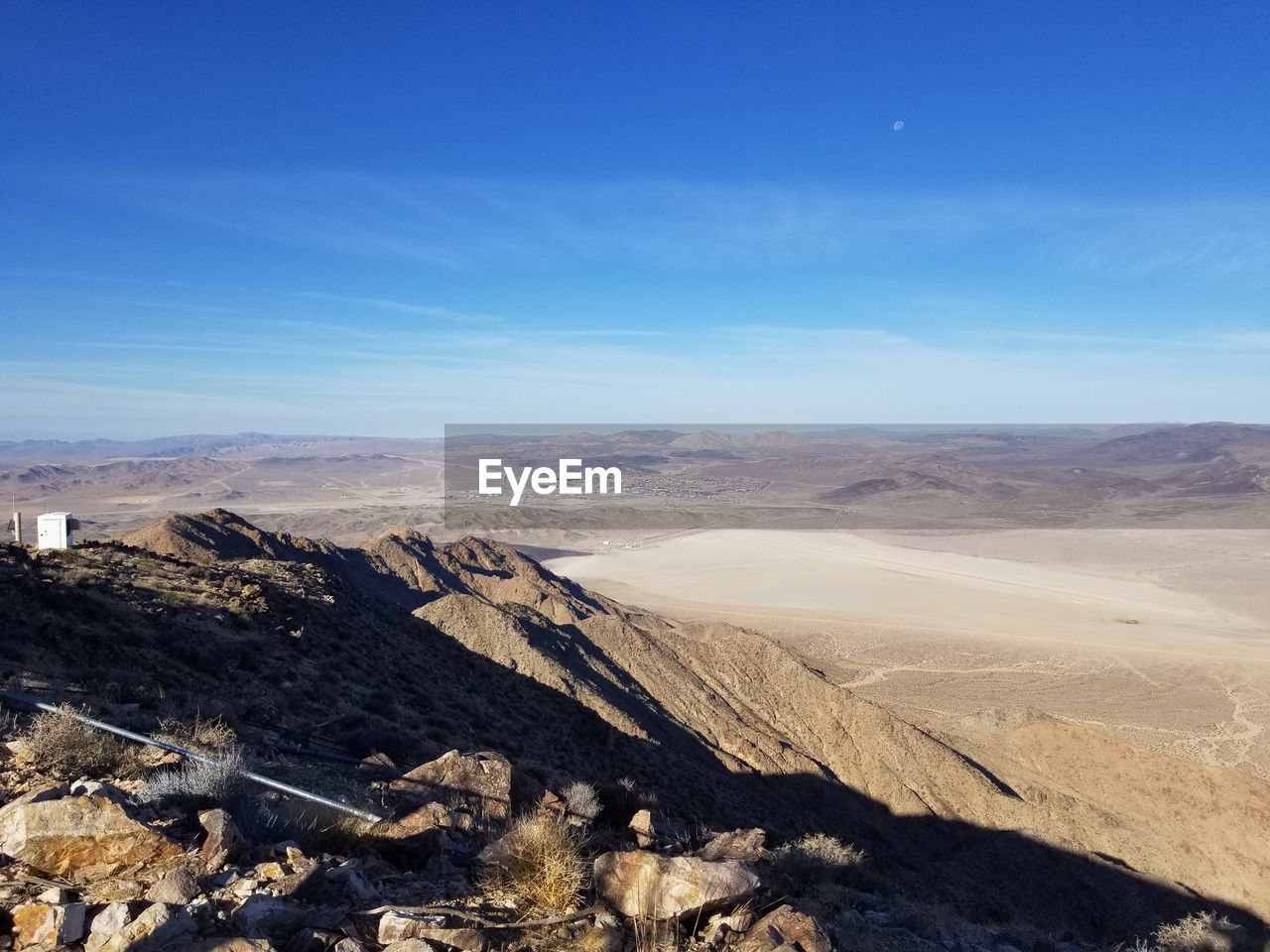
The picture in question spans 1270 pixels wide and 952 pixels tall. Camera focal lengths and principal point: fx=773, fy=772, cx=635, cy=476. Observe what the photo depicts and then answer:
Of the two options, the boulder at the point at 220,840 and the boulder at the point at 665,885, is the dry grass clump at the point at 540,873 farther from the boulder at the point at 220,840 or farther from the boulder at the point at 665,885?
the boulder at the point at 220,840

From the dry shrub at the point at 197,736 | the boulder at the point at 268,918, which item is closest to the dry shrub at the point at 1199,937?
the boulder at the point at 268,918

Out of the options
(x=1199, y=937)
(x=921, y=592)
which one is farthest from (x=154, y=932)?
(x=921, y=592)

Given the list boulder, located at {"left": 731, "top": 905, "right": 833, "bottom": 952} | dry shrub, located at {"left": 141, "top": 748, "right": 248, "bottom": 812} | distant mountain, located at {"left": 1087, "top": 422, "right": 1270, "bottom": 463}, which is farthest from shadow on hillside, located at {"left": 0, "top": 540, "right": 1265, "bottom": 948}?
distant mountain, located at {"left": 1087, "top": 422, "right": 1270, "bottom": 463}

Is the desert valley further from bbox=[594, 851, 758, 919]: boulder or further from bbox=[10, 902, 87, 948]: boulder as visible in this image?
bbox=[10, 902, 87, 948]: boulder

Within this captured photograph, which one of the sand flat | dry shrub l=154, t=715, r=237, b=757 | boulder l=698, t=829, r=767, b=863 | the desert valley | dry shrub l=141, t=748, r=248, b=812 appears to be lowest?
the sand flat

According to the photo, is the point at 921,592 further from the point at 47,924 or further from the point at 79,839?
the point at 47,924

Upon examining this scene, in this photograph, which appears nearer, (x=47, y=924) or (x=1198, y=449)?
(x=47, y=924)
